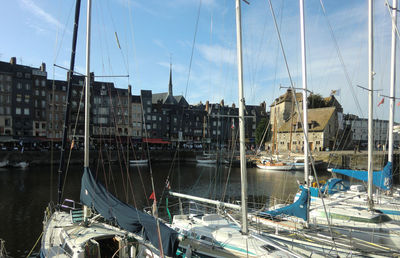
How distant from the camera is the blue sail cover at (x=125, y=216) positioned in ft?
29.5

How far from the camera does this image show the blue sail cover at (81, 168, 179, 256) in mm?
8984

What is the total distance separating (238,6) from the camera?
1005 centimetres

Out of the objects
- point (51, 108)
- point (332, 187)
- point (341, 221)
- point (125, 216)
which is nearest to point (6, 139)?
point (51, 108)

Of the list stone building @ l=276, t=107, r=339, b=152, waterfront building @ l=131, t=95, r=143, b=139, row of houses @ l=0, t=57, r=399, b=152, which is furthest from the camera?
waterfront building @ l=131, t=95, r=143, b=139

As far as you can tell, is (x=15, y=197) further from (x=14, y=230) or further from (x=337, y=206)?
(x=337, y=206)

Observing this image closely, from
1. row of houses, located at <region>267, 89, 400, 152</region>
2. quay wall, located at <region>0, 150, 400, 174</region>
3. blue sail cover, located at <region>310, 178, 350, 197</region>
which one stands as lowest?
quay wall, located at <region>0, 150, 400, 174</region>

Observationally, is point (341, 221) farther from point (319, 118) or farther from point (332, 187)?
point (319, 118)

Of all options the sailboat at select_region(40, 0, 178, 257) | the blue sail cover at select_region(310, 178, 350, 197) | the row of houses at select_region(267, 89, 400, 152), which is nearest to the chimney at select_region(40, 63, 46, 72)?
the row of houses at select_region(267, 89, 400, 152)

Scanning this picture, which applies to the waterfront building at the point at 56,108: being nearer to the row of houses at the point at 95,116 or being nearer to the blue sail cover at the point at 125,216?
the row of houses at the point at 95,116

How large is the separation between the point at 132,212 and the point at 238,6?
835 centimetres

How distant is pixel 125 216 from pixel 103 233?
1.55m

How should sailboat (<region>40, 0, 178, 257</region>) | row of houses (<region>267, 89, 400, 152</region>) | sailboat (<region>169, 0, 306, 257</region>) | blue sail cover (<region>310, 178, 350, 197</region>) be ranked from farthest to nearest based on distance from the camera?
row of houses (<region>267, 89, 400, 152</region>) < blue sail cover (<region>310, 178, 350, 197</region>) < sailboat (<region>169, 0, 306, 257</region>) < sailboat (<region>40, 0, 178, 257</region>)

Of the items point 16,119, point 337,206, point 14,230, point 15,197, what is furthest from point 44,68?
point 337,206

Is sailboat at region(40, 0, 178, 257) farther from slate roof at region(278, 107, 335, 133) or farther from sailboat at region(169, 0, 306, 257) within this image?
slate roof at region(278, 107, 335, 133)
